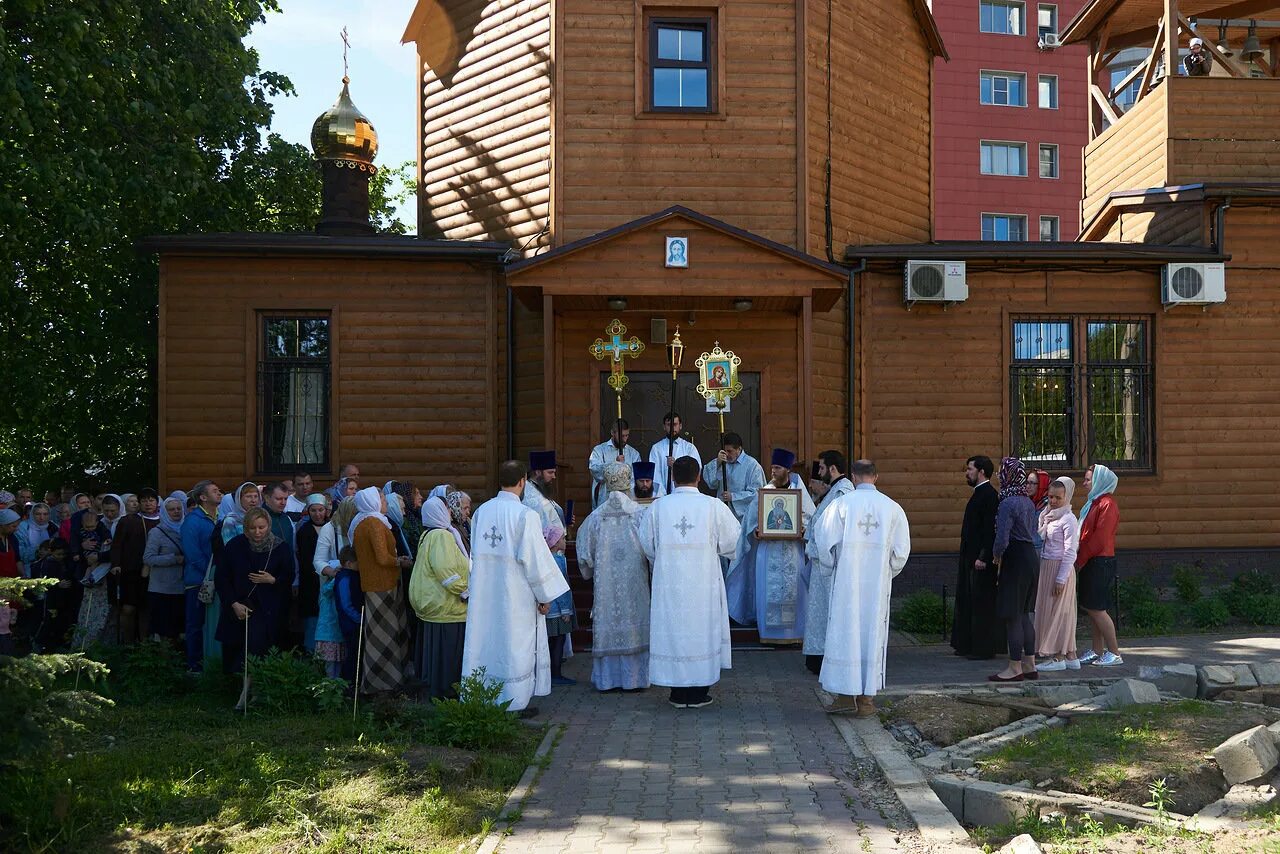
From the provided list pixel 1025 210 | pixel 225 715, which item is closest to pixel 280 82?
pixel 225 715

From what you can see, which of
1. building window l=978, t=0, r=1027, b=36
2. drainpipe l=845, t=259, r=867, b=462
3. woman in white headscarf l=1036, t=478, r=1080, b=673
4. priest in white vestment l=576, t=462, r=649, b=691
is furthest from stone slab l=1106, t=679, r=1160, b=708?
building window l=978, t=0, r=1027, b=36

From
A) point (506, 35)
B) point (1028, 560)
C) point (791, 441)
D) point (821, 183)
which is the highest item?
point (506, 35)

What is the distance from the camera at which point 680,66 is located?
15633 millimetres

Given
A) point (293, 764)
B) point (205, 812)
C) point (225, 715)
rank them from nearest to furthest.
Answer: point (205, 812), point (293, 764), point (225, 715)

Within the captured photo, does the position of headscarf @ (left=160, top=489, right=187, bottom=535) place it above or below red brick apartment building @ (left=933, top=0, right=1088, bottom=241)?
below

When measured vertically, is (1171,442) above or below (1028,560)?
above

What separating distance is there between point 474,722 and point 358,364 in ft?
27.7

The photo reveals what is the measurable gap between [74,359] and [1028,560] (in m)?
14.8

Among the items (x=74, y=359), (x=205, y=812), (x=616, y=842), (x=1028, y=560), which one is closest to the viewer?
(x=616, y=842)

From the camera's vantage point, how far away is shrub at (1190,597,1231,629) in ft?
42.7

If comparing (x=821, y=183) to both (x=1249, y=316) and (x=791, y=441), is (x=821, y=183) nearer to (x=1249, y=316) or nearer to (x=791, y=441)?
(x=791, y=441)

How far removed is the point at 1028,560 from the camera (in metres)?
10.3

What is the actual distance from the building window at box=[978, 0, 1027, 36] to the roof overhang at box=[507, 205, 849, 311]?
104 ft

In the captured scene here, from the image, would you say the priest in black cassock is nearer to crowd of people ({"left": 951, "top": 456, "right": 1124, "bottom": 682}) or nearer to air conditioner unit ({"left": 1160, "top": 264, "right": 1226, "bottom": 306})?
crowd of people ({"left": 951, "top": 456, "right": 1124, "bottom": 682})
